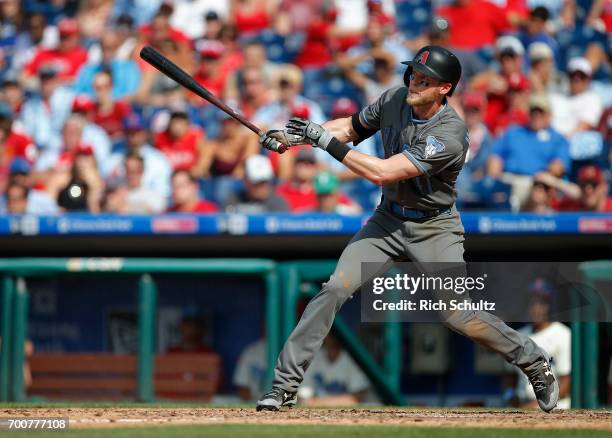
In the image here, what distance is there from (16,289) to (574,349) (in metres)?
3.70

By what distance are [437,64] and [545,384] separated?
165 centimetres

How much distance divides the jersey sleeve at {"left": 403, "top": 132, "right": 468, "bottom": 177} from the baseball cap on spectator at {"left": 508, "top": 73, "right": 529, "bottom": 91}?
12.9 ft

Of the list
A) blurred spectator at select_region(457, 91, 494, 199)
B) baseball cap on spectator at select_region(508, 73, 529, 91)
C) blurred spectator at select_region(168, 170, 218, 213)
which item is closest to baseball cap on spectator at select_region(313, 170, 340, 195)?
blurred spectator at select_region(168, 170, 218, 213)

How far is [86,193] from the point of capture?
→ 27.2 ft

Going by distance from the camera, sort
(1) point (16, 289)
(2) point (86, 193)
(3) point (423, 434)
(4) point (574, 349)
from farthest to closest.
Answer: (2) point (86, 193) → (1) point (16, 289) → (4) point (574, 349) → (3) point (423, 434)

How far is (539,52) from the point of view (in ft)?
29.8

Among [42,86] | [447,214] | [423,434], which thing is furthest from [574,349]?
[42,86]

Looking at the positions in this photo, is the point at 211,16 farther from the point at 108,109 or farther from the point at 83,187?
the point at 83,187

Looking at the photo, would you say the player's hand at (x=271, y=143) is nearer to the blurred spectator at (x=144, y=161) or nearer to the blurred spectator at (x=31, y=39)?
the blurred spectator at (x=144, y=161)

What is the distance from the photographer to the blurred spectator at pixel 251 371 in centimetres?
704

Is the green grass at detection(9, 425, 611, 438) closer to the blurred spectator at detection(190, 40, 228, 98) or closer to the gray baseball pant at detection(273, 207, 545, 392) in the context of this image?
the gray baseball pant at detection(273, 207, 545, 392)

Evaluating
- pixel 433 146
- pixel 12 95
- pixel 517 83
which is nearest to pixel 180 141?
pixel 12 95

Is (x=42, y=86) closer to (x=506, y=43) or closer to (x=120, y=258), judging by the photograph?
(x=120, y=258)

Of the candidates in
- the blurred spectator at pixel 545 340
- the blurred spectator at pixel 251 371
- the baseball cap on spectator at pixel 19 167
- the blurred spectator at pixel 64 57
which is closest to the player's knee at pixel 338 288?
the blurred spectator at pixel 251 371
